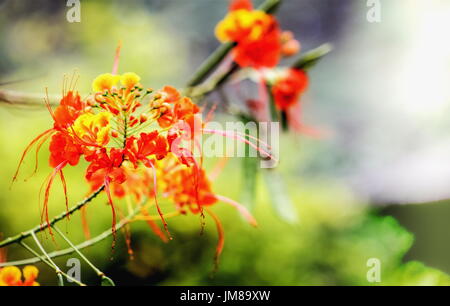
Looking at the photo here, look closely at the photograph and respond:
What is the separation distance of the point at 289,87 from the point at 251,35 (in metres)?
0.14

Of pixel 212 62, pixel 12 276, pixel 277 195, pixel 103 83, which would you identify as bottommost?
pixel 12 276

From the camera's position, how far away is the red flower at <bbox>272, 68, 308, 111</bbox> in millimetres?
887

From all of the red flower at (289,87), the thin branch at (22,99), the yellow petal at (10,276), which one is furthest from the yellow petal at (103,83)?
the red flower at (289,87)

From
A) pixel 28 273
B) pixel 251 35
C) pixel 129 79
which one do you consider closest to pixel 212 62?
pixel 251 35

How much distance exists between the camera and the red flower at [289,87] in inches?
34.9

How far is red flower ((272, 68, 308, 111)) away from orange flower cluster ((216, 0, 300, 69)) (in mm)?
48

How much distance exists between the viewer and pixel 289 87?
0.90 metres

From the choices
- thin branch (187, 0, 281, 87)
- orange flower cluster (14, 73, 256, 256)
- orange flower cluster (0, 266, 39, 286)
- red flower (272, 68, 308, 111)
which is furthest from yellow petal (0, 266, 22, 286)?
red flower (272, 68, 308, 111)

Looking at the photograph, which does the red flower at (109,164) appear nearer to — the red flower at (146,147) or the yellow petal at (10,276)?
the red flower at (146,147)

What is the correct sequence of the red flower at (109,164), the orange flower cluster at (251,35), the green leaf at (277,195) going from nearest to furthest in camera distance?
the red flower at (109,164)
the orange flower cluster at (251,35)
the green leaf at (277,195)

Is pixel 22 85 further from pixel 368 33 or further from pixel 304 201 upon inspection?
pixel 368 33

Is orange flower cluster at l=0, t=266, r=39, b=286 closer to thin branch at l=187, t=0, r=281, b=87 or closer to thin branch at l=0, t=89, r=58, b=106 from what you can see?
thin branch at l=0, t=89, r=58, b=106

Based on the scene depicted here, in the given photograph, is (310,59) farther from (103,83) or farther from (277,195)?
(103,83)

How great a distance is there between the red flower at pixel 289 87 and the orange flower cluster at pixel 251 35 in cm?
5
